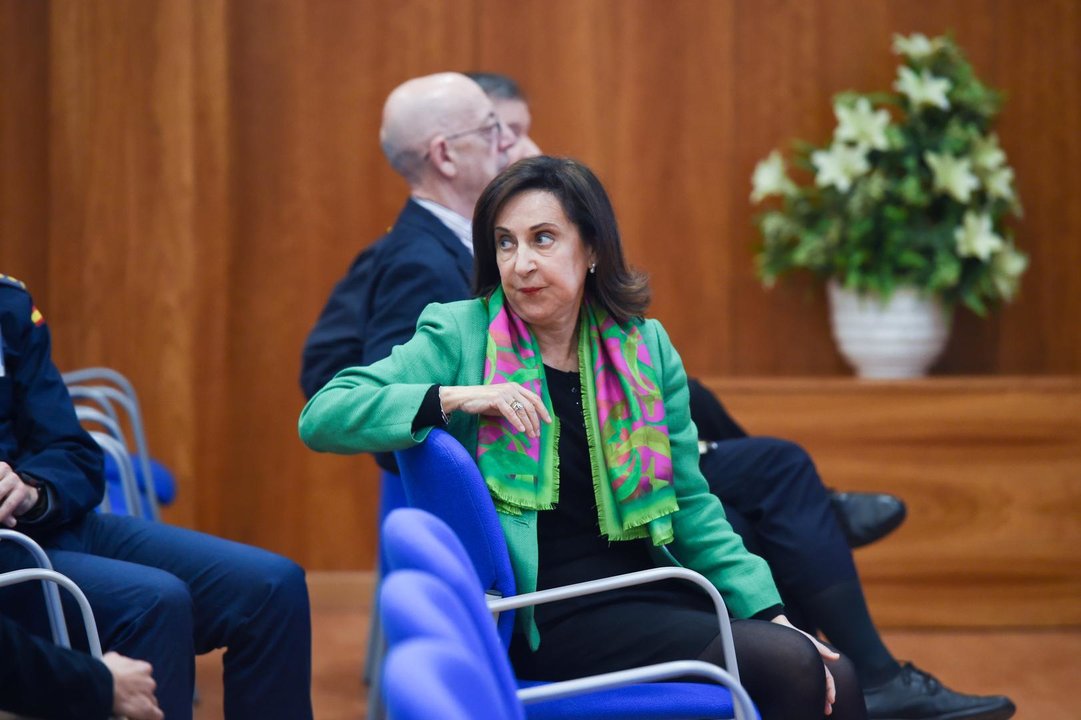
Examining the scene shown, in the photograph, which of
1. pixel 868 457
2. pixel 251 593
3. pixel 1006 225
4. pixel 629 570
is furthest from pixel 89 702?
pixel 1006 225

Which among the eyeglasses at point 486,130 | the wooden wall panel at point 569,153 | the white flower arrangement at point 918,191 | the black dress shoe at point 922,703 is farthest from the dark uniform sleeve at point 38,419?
the white flower arrangement at point 918,191

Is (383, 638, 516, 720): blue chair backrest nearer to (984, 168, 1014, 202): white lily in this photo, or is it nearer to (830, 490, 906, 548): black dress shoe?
(830, 490, 906, 548): black dress shoe

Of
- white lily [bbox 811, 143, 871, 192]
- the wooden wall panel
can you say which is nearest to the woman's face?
white lily [bbox 811, 143, 871, 192]

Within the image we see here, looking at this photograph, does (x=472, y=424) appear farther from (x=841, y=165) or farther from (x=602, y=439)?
(x=841, y=165)

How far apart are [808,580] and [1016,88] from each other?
2.69 m

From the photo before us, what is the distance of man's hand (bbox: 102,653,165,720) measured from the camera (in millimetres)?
1972

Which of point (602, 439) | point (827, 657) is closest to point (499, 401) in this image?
point (602, 439)

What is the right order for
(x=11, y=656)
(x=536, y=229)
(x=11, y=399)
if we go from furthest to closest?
(x=11, y=399) → (x=536, y=229) → (x=11, y=656)

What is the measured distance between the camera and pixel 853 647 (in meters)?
2.66

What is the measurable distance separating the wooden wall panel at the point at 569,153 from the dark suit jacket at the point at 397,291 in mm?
1595

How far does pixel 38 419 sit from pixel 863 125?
9.21 ft

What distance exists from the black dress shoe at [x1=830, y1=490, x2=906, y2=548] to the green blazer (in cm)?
73

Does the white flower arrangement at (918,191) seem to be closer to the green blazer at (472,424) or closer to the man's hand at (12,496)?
the green blazer at (472,424)

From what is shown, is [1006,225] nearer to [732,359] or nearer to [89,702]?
[732,359]
